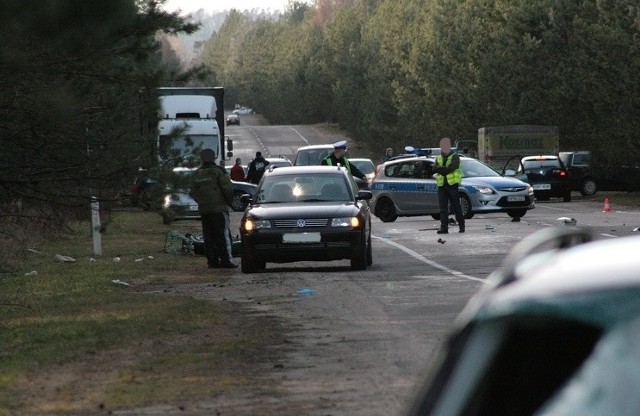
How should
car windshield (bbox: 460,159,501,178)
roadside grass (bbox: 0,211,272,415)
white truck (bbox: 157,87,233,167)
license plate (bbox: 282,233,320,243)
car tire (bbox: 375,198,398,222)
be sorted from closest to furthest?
roadside grass (bbox: 0,211,272,415) → license plate (bbox: 282,233,320,243) → car windshield (bbox: 460,159,501,178) → car tire (bbox: 375,198,398,222) → white truck (bbox: 157,87,233,167)

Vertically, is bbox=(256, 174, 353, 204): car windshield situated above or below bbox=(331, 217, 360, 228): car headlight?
above

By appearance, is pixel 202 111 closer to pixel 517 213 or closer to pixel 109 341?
pixel 517 213

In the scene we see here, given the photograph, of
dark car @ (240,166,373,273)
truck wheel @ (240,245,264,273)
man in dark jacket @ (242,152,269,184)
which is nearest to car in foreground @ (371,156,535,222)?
man in dark jacket @ (242,152,269,184)

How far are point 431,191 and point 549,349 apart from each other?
1415 inches

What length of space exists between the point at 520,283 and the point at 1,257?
24009 millimetres

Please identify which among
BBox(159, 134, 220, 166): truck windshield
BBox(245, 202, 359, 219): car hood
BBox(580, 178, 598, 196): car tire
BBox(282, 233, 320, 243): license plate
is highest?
BBox(159, 134, 220, 166): truck windshield

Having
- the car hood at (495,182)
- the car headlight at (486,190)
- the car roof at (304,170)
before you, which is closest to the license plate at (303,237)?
the car roof at (304,170)

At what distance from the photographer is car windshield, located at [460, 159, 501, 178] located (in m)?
39.4

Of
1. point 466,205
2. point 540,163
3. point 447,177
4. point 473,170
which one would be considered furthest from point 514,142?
point 447,177

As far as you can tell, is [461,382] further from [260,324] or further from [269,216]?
[269,216]

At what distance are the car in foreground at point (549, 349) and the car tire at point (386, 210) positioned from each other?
36768 millimetres

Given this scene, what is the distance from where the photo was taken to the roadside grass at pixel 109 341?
10.7 metres

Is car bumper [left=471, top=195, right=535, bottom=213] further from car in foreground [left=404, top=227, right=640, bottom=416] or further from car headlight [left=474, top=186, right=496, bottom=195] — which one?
car in foreground [left=404, top=227, right=640, bottom=416]

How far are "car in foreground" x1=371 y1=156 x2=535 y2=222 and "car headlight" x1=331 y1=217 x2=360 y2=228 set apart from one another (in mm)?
15697
